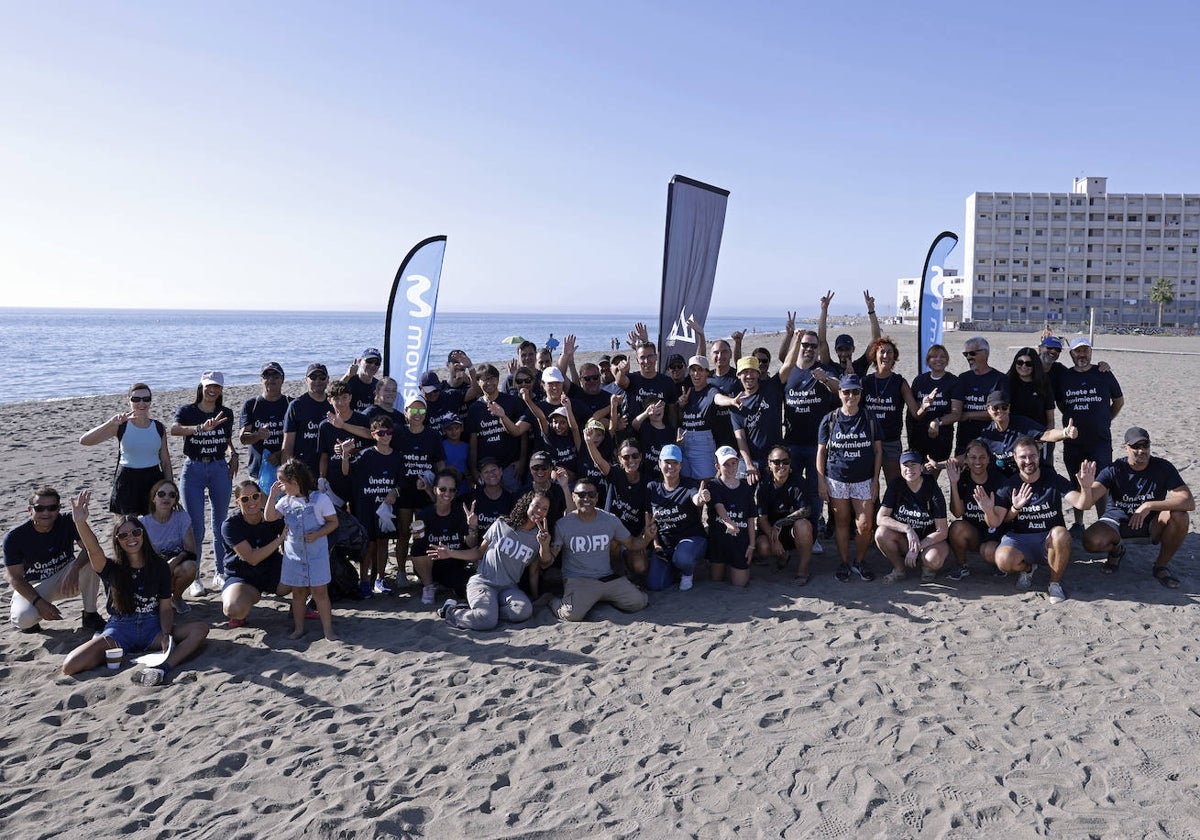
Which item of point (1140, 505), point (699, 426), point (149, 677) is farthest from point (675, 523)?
point (149, 677)

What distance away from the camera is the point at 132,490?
22.0 feet

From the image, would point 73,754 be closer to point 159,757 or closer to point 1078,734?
point 159,757

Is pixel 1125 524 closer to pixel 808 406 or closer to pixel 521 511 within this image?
pixel 808 406

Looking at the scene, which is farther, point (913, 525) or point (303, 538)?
point (913, 525)

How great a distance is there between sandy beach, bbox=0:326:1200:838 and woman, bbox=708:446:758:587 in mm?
264

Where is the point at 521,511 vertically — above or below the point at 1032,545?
above

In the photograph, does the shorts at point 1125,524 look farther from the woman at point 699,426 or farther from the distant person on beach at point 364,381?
the distant person on beach at point 364,381

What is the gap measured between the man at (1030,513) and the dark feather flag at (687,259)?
13.4 feet

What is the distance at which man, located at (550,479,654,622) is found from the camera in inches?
253

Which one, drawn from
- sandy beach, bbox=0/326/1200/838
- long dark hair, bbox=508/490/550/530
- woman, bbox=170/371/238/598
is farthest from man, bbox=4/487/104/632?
long dark hair, bbox=508/490/550/530

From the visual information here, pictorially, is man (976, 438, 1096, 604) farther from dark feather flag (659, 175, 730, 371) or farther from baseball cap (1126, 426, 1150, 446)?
dark feather flag (659, 175, 730, 371)

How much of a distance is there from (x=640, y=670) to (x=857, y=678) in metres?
1.46

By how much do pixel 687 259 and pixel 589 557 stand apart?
4745 mm

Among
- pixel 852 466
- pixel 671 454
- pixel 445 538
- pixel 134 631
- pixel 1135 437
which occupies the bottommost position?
pixel 134 631
